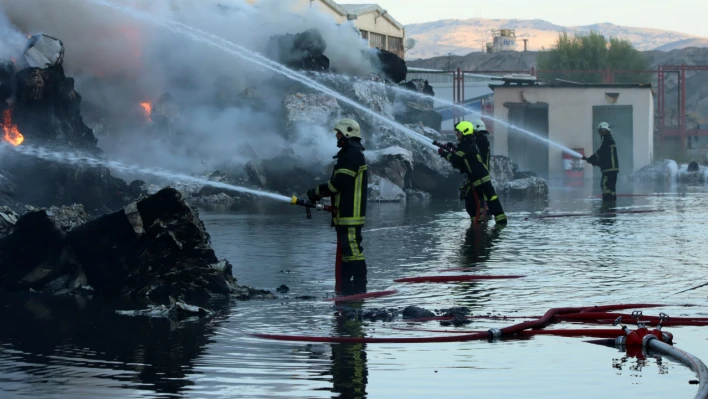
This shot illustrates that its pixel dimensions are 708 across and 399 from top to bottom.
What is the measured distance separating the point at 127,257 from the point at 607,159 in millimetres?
12674

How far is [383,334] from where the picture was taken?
24.3 ft

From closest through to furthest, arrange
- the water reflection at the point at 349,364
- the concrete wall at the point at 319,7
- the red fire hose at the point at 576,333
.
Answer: the water reflection at the point at 349,364 < the red fire hose at the point at 576,333 < the concrete wall at the point at 319,7

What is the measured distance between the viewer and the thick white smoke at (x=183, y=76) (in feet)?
87.8

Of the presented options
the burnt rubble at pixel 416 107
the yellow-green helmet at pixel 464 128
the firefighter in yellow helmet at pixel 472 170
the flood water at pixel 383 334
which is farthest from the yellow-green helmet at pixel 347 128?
the burnt rubble at pixel 416 107

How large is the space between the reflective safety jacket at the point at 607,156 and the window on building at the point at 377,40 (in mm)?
29536

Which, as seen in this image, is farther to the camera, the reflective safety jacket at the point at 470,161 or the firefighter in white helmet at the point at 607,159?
the firefighter in white helmet at the point at 607,159

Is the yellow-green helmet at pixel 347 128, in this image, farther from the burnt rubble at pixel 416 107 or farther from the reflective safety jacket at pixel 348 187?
the burnt rubble at pixel 416 107

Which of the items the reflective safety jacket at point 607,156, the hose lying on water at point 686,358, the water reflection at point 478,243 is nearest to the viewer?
the hose lying on water at point 686,358

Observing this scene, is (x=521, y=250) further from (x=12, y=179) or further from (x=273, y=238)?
(x=12, y=179)

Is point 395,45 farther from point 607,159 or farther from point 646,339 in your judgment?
point 646,339

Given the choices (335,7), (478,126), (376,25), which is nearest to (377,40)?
(376,25)

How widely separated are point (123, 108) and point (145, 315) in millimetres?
20836

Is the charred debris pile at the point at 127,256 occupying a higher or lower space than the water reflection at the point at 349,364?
higher

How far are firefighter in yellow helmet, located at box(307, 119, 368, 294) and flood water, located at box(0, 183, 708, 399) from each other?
0.80 ft
